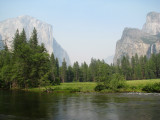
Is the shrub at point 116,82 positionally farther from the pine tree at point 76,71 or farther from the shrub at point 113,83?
the pine tree at point 76,71

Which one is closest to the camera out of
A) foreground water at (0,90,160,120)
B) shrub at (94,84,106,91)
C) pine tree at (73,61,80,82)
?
foreground water at (0,90,160,120)

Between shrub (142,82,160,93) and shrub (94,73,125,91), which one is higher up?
shrub (94,73,125,91)

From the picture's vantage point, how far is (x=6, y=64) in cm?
8075

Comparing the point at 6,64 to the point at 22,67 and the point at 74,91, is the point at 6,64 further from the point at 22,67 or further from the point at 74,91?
the point at 74,91

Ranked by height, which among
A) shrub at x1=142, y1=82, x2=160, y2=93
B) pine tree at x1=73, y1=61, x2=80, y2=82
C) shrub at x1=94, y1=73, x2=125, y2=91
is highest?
pine tree at x1=73, y1=61, x2=80, y2=82

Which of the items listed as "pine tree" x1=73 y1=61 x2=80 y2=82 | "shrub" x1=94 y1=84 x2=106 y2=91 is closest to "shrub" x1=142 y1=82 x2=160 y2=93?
"shrub" x1=94 y1=84 x2=106 y2=91

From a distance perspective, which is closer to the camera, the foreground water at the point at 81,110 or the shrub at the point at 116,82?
the foreground water at the point at 81,110

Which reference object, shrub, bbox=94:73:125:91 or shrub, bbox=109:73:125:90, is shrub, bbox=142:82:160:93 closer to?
shrub, bbox=109:73:125:90

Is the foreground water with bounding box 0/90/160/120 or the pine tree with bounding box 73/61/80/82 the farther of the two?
the pine tree with bounding box 73/61/80/82

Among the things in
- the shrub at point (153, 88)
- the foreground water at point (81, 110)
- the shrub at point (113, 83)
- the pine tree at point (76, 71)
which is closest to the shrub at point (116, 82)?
the shrub at point (113, 83)

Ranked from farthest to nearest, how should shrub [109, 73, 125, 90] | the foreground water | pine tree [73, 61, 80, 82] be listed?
A: pine tree [73, 61, 80, 82], shrub [109, 73, 125, 90], the foreground water

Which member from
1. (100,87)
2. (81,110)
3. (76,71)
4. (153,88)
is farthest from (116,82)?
(76,71)

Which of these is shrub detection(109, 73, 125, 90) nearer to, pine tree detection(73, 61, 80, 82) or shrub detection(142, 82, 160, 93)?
shrub detection(142, 82, 160, 93)

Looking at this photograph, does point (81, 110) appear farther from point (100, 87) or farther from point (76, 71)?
point (76, 71)
